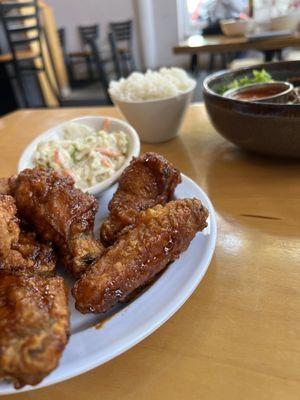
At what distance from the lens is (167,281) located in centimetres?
58

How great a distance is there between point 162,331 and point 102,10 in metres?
7.76

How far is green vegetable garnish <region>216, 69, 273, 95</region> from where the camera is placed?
115 centimetres

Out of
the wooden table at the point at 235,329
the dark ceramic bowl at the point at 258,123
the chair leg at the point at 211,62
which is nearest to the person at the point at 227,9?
the chair leg at the point at 211,62

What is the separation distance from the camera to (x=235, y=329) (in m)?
0.58

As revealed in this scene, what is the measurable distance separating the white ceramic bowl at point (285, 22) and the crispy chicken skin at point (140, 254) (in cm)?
357

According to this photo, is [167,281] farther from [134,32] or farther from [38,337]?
[134,32]

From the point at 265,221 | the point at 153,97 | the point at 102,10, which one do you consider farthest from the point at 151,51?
the point at 265,221

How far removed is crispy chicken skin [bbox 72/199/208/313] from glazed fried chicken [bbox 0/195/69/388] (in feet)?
0.16

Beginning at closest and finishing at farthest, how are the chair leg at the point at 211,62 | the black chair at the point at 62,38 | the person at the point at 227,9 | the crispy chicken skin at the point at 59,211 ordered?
Result: the crispy chicken skin at the point at 59,211, the person at the point at 227,9, the chair leg at the point at 211,62, the black chair at the point at 62,38

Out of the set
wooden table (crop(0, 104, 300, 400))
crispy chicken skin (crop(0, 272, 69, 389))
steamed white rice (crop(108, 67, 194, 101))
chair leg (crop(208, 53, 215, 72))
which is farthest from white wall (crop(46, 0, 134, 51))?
crispy chicken skin (crop(0, 272, 69, 389))

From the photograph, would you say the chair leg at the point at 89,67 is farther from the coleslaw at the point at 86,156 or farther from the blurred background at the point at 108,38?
the coleslaw at the point at 86,156

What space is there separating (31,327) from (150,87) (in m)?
0.97

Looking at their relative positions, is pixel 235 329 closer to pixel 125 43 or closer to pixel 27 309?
pixel 27 309

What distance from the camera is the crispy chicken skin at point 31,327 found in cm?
41
